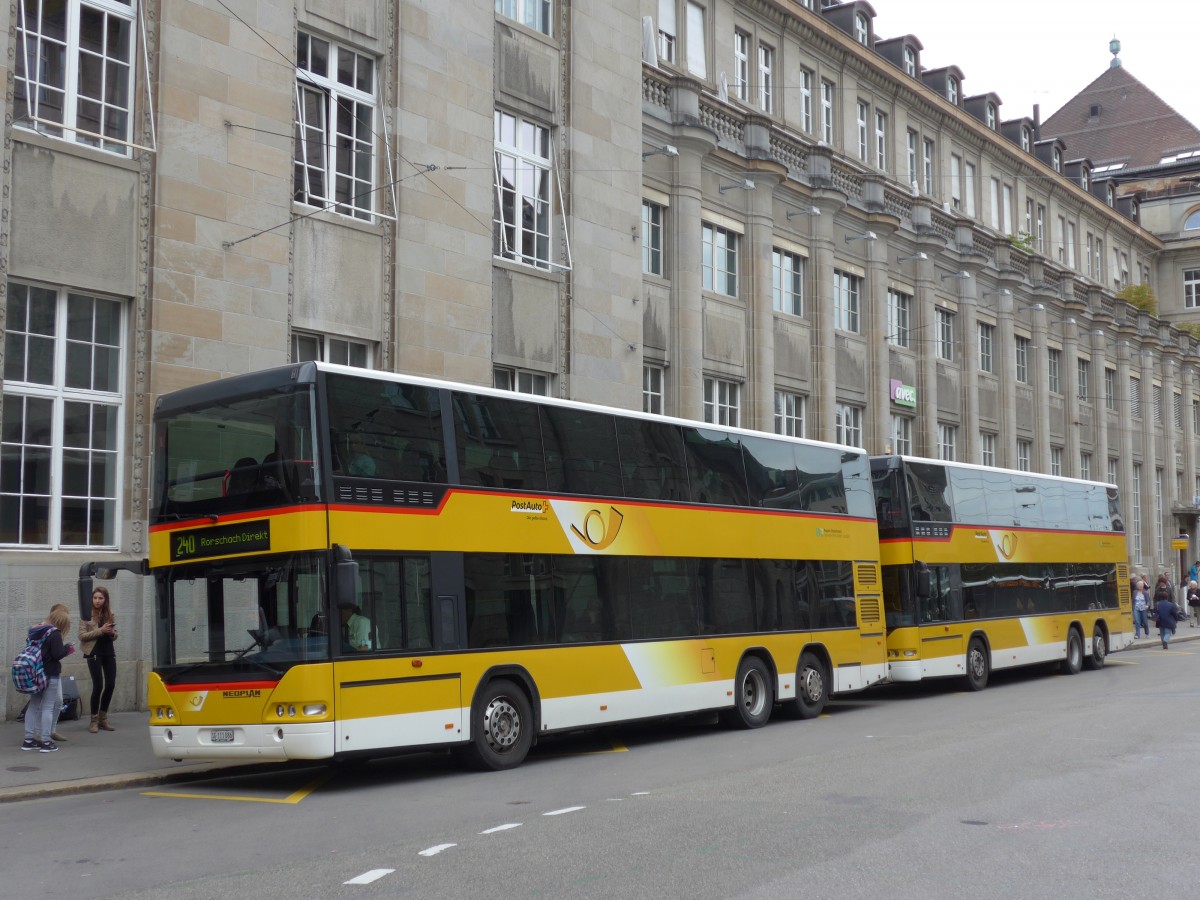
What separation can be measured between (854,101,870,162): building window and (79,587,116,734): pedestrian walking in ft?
95.0

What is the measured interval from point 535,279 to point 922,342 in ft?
60.3

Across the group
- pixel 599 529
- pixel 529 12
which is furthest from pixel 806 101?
pixel 599 529

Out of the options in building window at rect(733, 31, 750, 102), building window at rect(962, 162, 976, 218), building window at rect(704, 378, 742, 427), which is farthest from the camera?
building window at rect(962, 162, 976, 218)

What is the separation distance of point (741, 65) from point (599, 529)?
73.8ft

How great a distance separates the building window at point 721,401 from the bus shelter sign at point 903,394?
26.3 ft

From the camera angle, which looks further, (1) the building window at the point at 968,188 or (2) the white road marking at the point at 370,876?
(1) the building window at the point at 968,188

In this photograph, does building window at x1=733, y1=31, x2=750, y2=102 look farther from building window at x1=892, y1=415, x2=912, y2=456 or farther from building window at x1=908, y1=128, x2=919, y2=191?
building window at x1=892, y1=415, x2=912, y2=456

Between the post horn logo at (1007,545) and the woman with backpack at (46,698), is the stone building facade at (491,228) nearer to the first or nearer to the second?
the woman with backpack at (46,698)

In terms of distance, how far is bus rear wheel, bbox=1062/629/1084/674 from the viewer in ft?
94.0

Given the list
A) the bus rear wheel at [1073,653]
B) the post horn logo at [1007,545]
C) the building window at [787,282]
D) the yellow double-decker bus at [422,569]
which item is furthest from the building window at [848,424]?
the yellow double-decker bus at [422,569]

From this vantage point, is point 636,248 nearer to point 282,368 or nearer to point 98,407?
point 98,407

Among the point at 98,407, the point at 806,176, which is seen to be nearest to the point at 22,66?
the point at 98,407

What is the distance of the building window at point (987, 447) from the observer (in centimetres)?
4401

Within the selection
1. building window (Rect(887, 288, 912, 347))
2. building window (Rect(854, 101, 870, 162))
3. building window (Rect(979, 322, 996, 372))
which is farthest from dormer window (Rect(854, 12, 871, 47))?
building window (Rect(979, 322, 996, 372))
